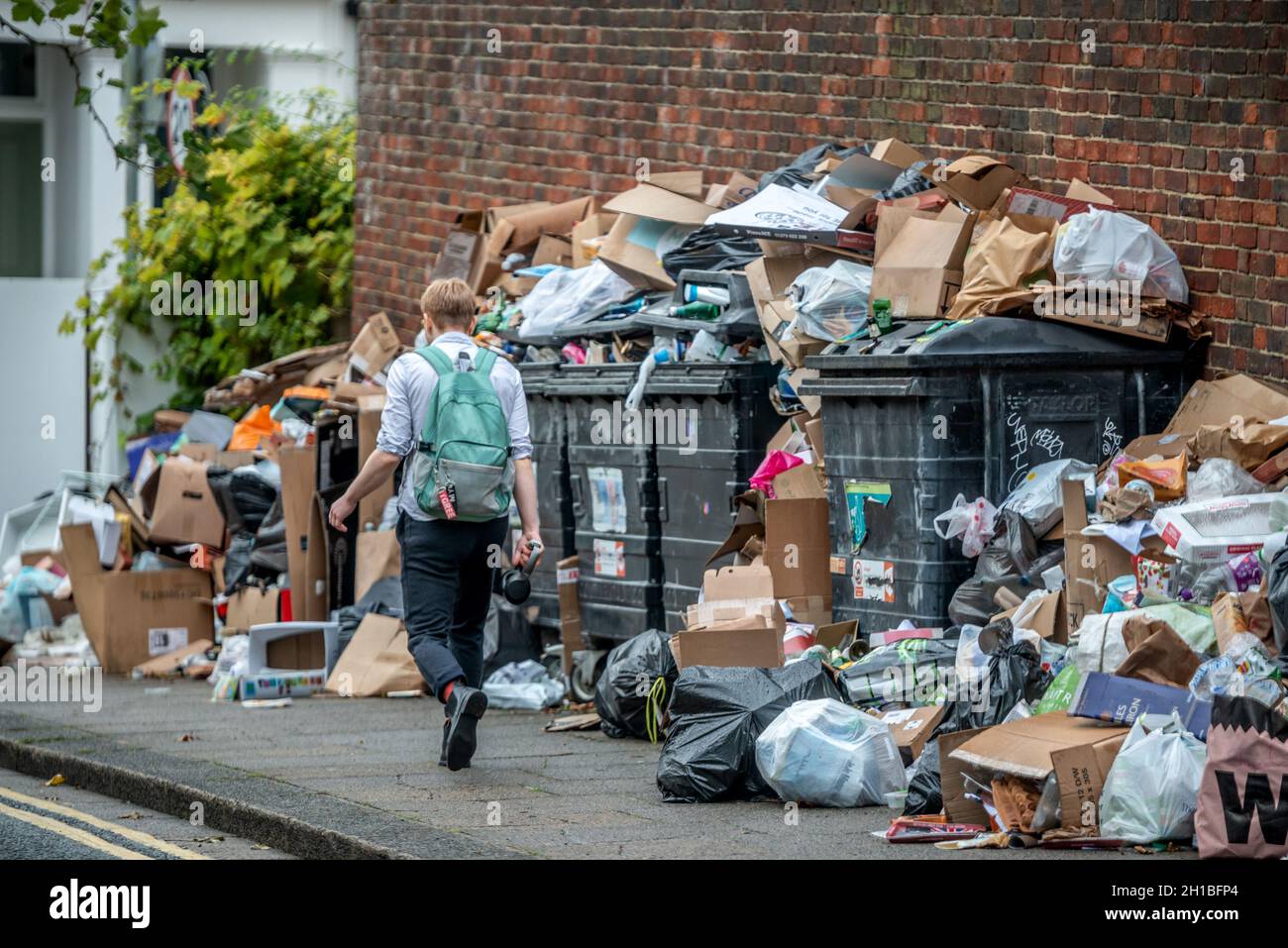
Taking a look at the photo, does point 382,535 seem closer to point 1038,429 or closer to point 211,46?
point 1038,429

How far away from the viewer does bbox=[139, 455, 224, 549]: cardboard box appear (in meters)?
11.7

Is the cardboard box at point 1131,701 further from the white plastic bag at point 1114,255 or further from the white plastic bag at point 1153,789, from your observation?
the white plastic bag at point 1114,255

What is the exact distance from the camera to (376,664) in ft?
33.7

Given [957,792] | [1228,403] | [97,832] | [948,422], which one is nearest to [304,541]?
[97,832]

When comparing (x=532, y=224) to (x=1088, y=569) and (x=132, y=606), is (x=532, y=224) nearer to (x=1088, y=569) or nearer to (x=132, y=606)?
(x=132, y=606)

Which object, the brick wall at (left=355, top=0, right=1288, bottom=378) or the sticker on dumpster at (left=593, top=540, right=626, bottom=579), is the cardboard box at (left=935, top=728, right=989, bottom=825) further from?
the sticker on dumpster at (left=593, top=540, right=626, bottom=579)

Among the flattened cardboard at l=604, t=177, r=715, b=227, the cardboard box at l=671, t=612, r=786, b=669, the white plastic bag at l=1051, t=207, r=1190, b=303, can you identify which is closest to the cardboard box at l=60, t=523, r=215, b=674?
the flattened cardboard at l=604, t=177, r=715, b=227

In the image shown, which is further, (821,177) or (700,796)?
(821,177)

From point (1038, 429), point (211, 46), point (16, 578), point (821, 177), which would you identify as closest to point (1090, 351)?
point (1038, 429)

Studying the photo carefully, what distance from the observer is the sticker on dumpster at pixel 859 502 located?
8.18 m

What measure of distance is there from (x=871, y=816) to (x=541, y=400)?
4.04m

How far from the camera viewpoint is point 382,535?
35.3 feet

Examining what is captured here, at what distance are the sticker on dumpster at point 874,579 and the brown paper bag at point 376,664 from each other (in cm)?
283

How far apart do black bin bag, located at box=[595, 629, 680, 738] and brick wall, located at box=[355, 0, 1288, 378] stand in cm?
255
